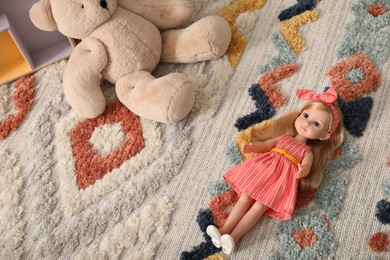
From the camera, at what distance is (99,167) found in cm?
114

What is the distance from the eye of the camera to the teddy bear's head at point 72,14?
1.11 m

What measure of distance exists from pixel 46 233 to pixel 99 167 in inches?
8.3

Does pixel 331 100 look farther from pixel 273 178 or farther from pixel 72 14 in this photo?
pixel 72 14

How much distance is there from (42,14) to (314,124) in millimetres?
760

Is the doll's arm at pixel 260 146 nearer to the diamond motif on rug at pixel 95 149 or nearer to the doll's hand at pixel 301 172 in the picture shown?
the doll's hand at pixel 301 172

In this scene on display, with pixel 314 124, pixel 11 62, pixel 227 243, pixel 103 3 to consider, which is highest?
pixel 103 3

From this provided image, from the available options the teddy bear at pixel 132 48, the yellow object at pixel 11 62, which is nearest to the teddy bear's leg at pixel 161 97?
the teddy bear at pixel 132 48

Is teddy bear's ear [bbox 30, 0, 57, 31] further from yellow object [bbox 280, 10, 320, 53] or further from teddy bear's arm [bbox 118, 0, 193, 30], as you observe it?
yellow object [bbox 280, 10, 320, 53]

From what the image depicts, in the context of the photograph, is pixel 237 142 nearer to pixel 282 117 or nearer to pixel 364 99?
pixel 282 117

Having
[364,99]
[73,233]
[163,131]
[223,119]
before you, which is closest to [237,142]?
[223,119]

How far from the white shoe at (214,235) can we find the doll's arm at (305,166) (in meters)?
0.23

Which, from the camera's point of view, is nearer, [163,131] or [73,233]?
[73,233]

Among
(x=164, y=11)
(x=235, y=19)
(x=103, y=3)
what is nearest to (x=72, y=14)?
(x=103, y=3)

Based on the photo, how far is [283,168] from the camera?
3.31 ft
